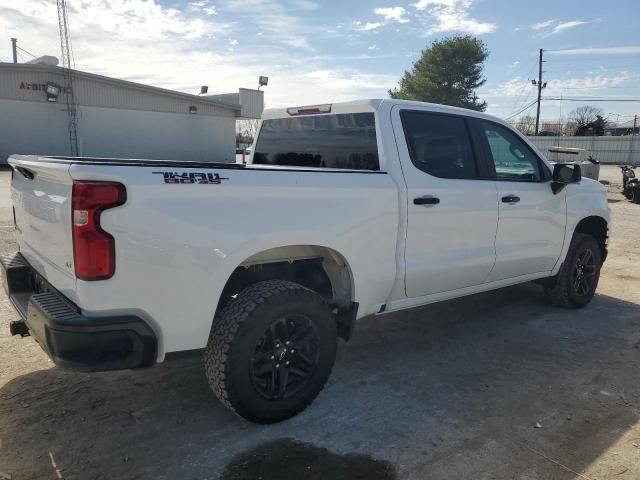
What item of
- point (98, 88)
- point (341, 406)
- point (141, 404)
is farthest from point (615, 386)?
point (98, 88)

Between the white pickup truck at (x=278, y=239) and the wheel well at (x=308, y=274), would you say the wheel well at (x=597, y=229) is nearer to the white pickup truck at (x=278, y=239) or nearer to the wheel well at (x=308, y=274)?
the white pickup truck at (x=278, y=239)

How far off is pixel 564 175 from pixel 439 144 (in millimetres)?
1502

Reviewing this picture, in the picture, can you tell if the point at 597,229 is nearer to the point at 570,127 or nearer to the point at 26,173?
the point at 26,173

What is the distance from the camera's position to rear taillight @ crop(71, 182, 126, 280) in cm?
242

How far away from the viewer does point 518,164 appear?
469 cm

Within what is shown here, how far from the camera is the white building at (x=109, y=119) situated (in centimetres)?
2717

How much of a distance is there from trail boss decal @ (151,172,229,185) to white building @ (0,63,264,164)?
27993 millimetres

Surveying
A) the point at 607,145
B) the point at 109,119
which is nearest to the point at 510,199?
the point at 109,119

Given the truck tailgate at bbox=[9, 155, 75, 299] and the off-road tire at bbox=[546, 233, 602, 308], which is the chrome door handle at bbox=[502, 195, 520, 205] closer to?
the off-road tire at bbox=[546, 233, 602, 308]

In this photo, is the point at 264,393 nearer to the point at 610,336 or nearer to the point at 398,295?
the point at 398,295

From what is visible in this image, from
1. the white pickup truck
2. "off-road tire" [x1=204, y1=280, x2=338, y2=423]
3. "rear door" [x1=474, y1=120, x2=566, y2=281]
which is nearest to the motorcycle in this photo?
"rear door" [x1=474, y1=120, x2=566, y2=281]

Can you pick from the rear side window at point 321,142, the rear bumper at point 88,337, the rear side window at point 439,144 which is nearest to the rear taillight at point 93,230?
the rear bumper at point 88,337

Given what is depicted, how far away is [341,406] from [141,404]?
1287 mm

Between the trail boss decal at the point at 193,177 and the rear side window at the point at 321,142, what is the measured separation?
1372 millimetres
